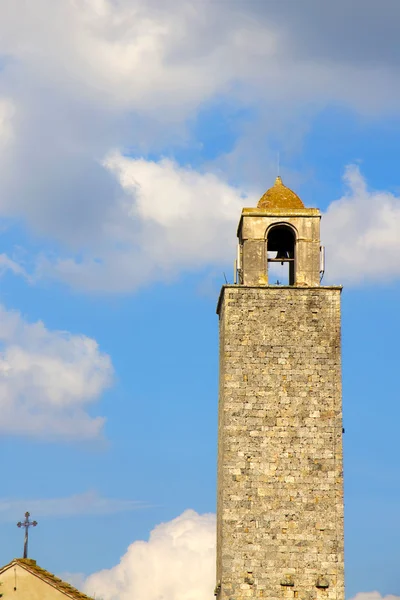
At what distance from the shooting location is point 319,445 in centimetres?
3816

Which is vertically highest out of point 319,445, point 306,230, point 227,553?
point 306,230

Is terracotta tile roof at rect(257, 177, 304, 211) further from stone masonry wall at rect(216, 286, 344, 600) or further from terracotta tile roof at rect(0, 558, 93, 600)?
terracotta tile roof at rect(0, 558, 93, 600)

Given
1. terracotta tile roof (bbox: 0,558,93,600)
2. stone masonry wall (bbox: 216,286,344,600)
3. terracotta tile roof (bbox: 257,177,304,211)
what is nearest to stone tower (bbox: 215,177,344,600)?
stone masonry wall (bbox: 216,286,344,600)

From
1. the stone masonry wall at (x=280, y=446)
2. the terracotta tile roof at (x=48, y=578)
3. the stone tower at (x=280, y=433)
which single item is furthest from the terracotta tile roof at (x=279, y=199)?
the terracotta tile roof at (x=48, y=578)

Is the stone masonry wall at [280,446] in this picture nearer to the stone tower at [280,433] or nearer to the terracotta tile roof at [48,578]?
the stone tower at [280,433]

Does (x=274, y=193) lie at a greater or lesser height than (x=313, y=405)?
greater

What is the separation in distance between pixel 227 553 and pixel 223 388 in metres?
4.66

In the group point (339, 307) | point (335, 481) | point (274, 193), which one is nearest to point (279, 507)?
point (335, 481)

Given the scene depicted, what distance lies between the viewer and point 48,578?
34.8 metres

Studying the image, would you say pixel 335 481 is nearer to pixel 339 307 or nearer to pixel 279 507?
pixel 279 507

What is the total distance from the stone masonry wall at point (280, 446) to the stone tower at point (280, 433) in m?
0.03

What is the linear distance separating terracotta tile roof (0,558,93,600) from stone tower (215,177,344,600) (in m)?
4.59

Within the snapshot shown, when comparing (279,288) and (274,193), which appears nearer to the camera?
(279,288)

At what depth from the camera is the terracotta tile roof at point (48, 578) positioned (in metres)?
34.4
